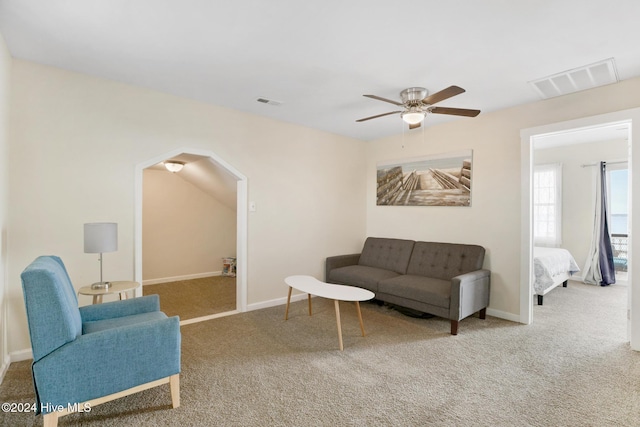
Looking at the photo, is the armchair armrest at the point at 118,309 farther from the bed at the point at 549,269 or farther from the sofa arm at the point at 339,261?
the bed at the point at 549,269

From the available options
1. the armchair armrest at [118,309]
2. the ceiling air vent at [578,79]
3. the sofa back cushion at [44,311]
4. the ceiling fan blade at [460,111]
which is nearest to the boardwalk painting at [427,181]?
the ceiling air vent at [578,79]

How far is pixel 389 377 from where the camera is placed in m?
2.46

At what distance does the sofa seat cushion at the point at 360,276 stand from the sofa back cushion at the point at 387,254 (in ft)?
0.47

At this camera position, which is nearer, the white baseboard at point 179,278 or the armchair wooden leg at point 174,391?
the armchair wooden leg at point 174,391

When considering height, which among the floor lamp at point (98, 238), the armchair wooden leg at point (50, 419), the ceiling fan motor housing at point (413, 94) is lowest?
the armchair wooden leg at point (50, 419)

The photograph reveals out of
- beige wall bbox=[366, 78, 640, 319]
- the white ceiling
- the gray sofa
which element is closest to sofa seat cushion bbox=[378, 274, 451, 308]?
the gray sofa

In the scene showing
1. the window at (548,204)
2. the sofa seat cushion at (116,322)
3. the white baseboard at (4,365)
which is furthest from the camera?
the window at (548,204)

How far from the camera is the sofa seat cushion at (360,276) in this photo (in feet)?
13.5

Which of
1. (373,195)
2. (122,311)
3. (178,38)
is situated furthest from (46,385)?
(373,195)

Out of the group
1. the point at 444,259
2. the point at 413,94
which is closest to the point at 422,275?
the point at 444,259

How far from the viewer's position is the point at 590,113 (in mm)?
3164

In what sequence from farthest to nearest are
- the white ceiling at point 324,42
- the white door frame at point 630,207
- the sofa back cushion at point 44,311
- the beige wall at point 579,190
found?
the beige wall at point 579,190 < the white door frame at point 630,207 < the white ceiling at point 324,42 < the sofa back cushion at point 44,311

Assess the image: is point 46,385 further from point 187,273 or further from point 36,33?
point 187,273

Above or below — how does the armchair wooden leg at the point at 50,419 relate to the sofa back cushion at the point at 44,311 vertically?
below
